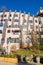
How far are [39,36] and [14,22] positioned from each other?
1332 centimetres

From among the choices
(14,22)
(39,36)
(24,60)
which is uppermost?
(14,22)

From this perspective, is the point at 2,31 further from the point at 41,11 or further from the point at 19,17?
the point at 41,11

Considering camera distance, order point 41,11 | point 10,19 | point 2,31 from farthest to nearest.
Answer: point 41,11 → point 10,19 → point 2,31

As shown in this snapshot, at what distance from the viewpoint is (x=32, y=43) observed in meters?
63.9

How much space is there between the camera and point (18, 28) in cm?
6906

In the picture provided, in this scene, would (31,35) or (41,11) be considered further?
(41,11)

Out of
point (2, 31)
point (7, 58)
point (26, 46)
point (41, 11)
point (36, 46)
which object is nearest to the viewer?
point (7, 58)

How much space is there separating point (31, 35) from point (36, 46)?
7.51 m

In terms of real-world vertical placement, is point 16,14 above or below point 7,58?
above

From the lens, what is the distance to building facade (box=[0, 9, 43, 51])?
6431 centimetres

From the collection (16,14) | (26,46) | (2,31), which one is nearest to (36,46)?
(26,46)

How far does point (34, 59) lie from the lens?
29875 mm

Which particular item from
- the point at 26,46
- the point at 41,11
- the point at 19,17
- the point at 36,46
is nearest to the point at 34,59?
the point at 36,46

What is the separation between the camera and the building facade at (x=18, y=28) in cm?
6431
